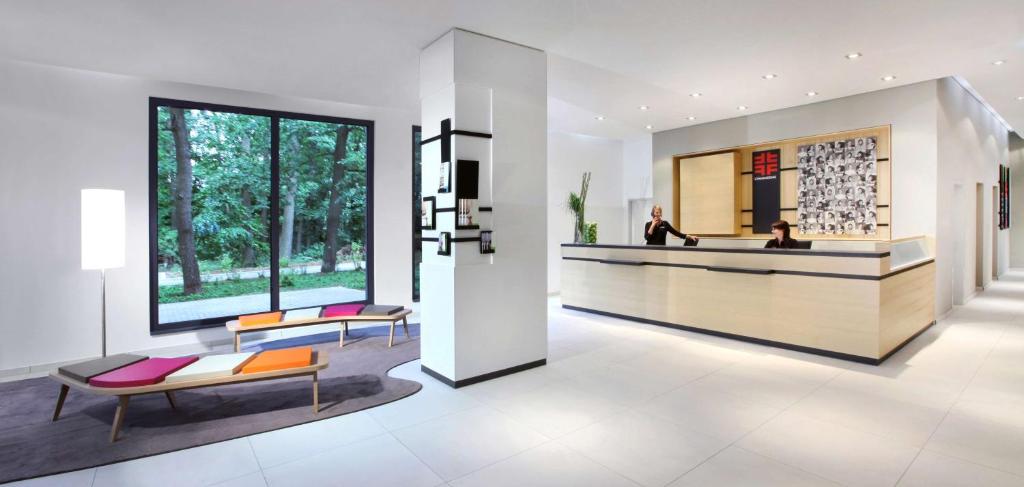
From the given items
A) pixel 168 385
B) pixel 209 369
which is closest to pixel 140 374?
pixel 168 385

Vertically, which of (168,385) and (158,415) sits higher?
(168,385)

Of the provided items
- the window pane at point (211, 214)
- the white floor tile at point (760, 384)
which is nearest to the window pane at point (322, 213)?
the window pane at point (211, 214)

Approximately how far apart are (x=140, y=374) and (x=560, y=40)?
4.24 metres

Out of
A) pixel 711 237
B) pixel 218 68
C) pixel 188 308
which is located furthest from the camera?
pixel 711 237

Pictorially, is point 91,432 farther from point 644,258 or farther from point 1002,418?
point 1002,418

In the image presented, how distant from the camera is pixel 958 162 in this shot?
23.6 feet

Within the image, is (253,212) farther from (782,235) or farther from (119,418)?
(782,235)

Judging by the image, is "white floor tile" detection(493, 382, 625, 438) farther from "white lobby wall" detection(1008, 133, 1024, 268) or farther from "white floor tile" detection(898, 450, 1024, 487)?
"white lobby wall" detection(1008, 133, 1024, 268)

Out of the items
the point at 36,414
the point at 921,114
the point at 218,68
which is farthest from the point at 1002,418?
the point at 218,68

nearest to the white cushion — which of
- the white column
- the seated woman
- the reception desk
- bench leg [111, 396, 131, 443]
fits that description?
bench leg [111, 396, 131, 443]

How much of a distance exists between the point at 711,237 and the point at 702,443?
6.45 meters

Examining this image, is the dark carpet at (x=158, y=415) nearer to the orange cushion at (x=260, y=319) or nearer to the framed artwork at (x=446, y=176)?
the orange cushion at (x=260, y=319)

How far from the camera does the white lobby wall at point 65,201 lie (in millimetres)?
4871

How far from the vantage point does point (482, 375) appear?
14.1 feet
